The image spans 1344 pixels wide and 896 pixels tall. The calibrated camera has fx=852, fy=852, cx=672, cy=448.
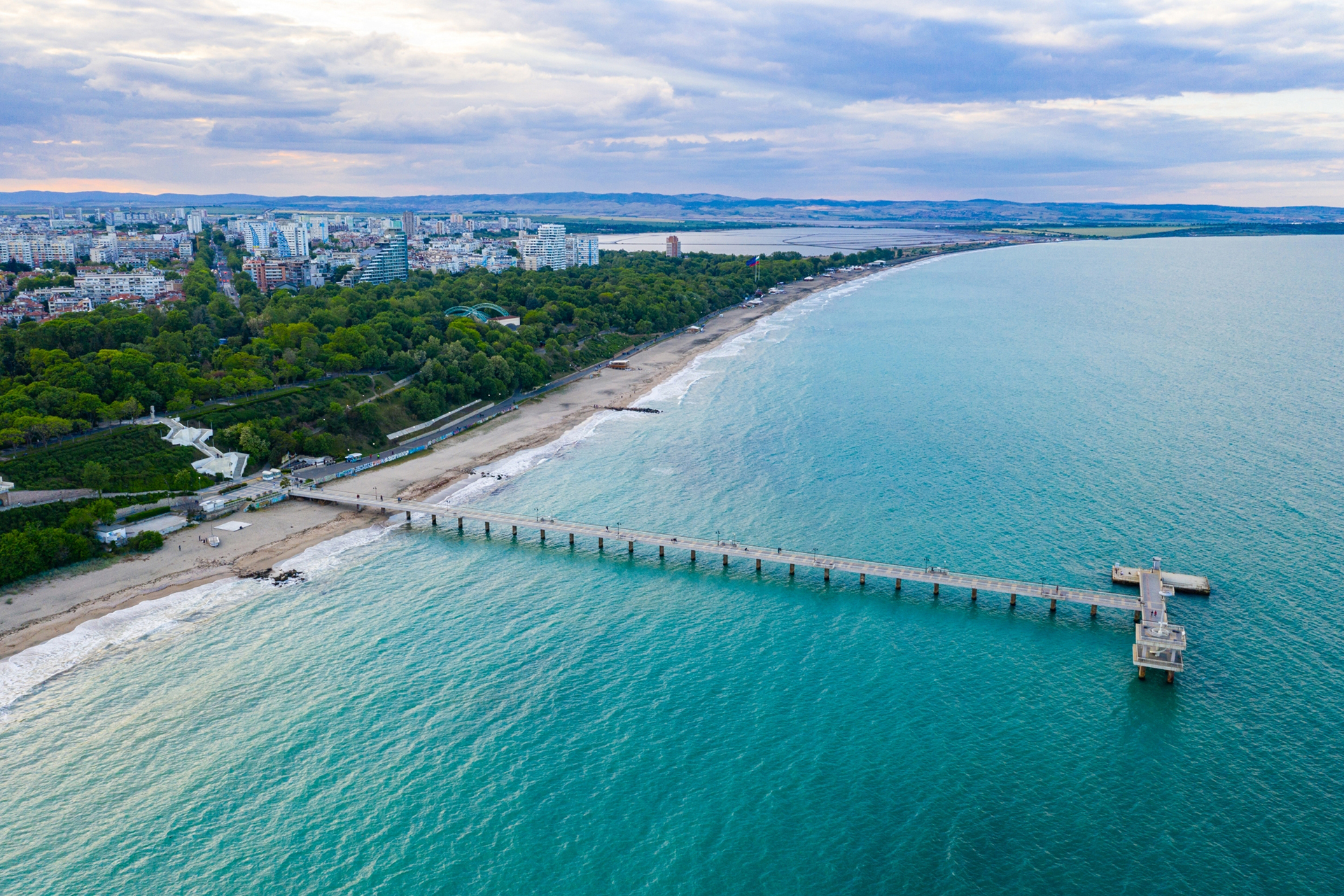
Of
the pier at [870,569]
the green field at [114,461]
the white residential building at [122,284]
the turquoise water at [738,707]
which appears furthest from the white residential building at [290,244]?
the pier at [870,569]

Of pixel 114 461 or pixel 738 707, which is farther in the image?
pixel 114 461

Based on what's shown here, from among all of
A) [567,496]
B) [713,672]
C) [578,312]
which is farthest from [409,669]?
[578,312]

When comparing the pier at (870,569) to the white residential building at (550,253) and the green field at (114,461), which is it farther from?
the white residential building at (550,253)

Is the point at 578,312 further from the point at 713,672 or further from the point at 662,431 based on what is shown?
the point at 713,672

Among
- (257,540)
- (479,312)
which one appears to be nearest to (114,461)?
(257,540)

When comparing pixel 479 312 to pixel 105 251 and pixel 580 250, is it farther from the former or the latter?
pixel 105 251

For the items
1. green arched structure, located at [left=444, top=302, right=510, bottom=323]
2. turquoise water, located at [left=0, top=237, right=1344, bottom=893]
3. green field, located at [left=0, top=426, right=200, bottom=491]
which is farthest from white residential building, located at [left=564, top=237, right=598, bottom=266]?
green field, located at [left=0, top=426, right=200, bottom=491]
